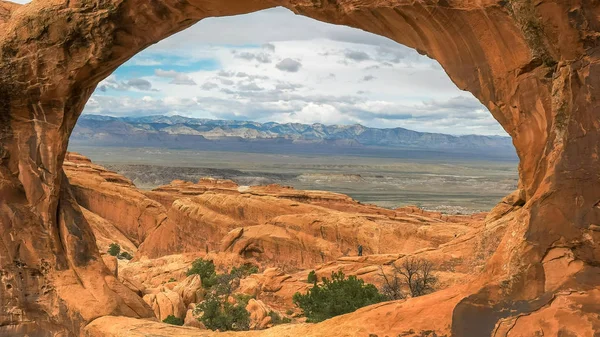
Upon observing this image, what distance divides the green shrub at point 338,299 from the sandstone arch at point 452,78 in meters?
9.42

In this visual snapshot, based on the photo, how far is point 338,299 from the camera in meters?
20.7

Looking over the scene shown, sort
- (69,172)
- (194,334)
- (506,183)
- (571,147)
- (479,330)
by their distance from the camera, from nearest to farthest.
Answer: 1. (571,147)
2. (479,330)
3. (194,334)
4. (69,172)
5. (506,183)

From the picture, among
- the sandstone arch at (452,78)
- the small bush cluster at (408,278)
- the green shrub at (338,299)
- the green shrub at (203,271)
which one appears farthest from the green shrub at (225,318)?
the green shrub at (203,271)

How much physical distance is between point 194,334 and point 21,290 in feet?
17.9

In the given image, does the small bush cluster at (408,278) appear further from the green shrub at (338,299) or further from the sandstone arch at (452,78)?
the sandstone arch at (452,78)

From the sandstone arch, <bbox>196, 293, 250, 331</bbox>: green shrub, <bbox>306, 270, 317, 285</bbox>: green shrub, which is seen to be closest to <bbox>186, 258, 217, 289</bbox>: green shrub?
<bbox>306, 270, 317, 285</bbox>: green shrub

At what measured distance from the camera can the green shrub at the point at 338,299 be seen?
20.4 meters

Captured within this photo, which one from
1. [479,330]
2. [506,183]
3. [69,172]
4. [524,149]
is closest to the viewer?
[479,330]

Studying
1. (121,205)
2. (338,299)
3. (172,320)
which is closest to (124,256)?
(121,205)

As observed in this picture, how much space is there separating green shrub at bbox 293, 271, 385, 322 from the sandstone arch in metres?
9.42

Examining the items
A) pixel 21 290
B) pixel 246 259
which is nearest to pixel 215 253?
pixel 246 259

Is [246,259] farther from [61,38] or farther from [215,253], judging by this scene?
[61,38]

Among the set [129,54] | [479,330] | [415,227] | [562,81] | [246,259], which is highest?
[129,54]

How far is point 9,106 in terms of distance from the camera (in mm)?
12922
